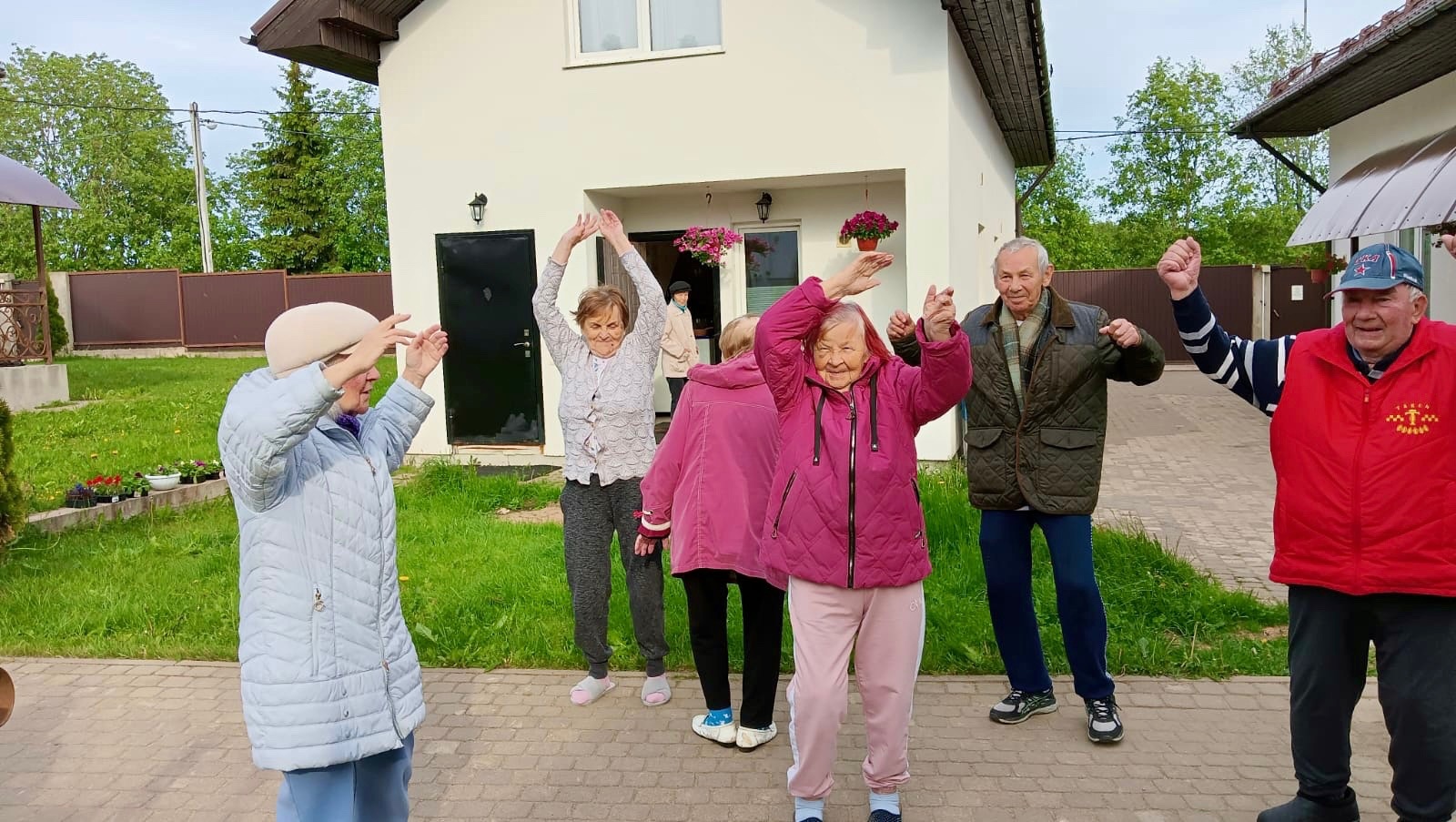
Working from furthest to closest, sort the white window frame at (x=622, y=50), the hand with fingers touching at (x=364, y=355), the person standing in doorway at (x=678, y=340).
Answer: the person standing in doorway at (x=678, y=340) → the white window frame at (x=622, y=50) → the hand with fingers touching at (x=364, y=355)

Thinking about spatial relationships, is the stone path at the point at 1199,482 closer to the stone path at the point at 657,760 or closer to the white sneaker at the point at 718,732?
the stone path at the point at 657,760

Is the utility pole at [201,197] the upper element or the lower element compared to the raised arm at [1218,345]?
upper

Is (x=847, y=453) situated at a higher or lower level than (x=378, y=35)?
lower

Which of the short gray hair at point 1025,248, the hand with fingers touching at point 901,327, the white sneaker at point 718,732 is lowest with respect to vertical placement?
the white sneaker at point 718,732

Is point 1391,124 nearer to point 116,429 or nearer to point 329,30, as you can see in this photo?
point 329,30

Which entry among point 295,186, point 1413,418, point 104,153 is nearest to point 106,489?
point 1413,418

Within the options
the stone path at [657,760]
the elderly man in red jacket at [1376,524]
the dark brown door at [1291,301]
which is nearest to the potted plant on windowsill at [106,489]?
the stone path at [657,760]

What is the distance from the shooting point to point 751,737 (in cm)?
437

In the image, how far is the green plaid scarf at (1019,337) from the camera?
430 cm

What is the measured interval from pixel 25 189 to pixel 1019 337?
15.9 metres

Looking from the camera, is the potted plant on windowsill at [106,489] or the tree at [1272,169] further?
the tree at [1272,169]

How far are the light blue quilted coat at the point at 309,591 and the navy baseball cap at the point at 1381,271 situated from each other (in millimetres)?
2815

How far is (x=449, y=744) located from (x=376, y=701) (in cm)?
185

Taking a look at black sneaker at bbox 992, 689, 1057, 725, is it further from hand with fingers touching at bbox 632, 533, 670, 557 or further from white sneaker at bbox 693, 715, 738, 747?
hand with fingers touching at bbox 632, 533, 670, 557
